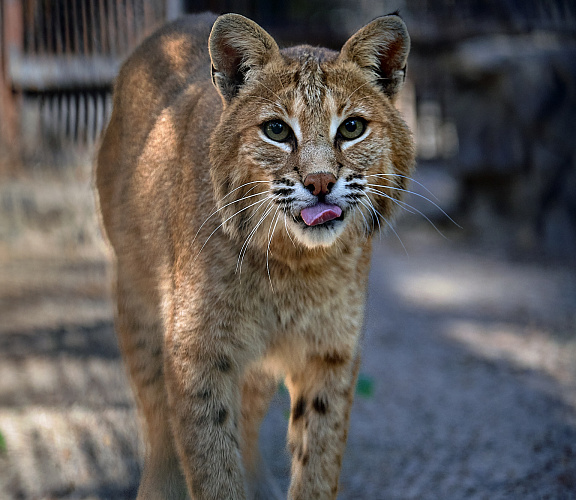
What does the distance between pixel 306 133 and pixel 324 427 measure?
1.26 m

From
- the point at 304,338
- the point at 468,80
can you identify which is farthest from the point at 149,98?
the point at 468,80

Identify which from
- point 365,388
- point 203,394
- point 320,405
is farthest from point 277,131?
point 365,388

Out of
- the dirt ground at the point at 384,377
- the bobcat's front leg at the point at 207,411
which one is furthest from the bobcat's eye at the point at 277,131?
the dirt ground at the point at 384,377

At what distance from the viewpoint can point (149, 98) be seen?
361 centimetres

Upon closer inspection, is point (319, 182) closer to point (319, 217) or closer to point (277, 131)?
point (319, 217)

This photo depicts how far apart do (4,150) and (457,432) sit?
5.68 metres

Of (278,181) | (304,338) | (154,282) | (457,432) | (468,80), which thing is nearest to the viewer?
(278,181)

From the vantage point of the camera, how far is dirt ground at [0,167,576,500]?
12.5ft

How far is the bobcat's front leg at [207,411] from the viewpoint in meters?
2.77

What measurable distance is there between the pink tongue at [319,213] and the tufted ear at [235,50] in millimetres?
652

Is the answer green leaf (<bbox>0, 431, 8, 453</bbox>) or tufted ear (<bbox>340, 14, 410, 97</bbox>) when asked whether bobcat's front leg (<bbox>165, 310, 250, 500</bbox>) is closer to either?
tufted ear (<bbox>340, 14, 410, 97</bbox>)

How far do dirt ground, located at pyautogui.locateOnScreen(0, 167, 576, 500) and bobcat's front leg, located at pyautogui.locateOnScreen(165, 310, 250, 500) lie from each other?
37.8 inches

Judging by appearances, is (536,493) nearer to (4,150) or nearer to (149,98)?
(149,98)

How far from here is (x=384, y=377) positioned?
5.52 meters
